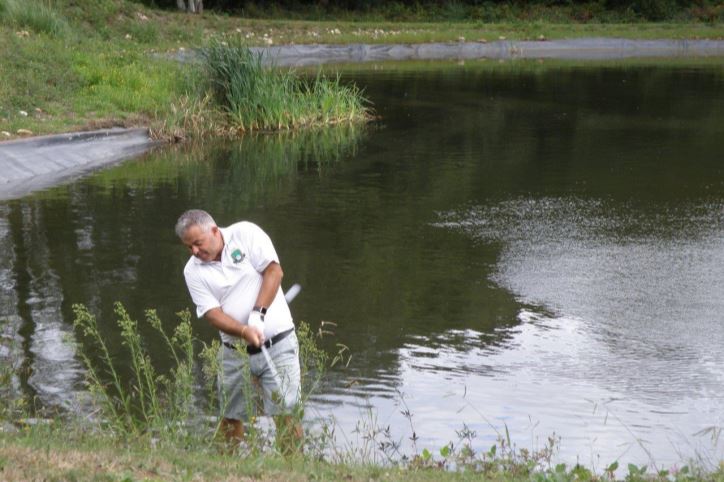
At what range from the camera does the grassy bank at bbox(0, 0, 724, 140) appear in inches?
875

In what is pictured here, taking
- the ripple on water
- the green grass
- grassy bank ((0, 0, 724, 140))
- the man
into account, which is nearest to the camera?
the man

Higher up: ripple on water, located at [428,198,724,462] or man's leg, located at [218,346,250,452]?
man's leg, located at [218,346,250,452]

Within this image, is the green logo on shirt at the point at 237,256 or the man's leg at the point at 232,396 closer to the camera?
the green logo on shirt at the point at 237,256

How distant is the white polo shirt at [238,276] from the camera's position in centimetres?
705

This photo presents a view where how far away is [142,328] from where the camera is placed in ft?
34.7

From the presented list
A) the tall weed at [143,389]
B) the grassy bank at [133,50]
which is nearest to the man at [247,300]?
the tall weed at [143,389]

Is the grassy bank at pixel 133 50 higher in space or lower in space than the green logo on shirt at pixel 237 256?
lower

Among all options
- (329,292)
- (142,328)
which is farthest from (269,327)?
(329,292)

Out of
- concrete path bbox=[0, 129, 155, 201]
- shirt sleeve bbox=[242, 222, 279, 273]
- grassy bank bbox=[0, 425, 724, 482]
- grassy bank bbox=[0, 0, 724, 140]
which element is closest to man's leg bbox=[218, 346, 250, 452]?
grassy bank bbox=[0, 425, 724, 482]

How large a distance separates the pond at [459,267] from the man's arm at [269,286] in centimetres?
137

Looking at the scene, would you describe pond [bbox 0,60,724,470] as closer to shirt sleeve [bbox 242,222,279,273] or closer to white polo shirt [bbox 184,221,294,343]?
white polo shirt [bbox 184,221,294,343]

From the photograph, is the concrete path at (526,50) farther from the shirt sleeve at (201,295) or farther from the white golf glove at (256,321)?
the white golf glove at (256,321)

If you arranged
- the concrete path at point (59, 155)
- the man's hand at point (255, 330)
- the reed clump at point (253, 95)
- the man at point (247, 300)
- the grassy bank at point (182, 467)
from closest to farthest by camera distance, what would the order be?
the grassy bank at point (182, 467) < the man's hand at point (255, 330) < the man at point (247, 300) < the concrete path at point (59, 155) < the reed clump at point (253, 95)

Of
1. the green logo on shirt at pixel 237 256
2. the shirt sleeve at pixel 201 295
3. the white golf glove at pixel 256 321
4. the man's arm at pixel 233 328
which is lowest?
the man's arm at pixel 233 328
